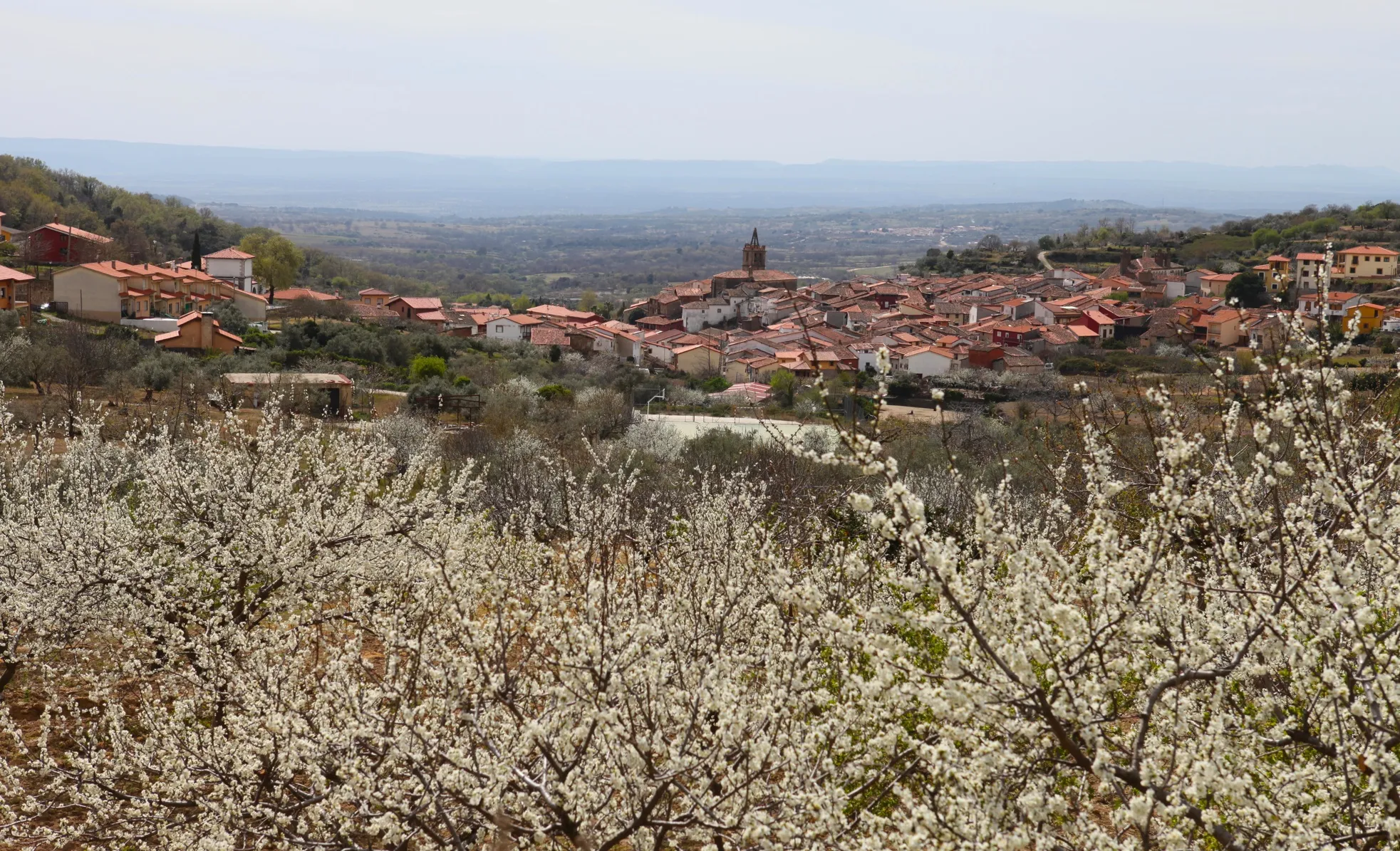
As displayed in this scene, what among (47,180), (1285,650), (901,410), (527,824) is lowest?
(901,410)

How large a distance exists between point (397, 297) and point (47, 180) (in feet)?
81.1

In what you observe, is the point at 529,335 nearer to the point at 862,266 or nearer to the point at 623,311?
the point at 623,311

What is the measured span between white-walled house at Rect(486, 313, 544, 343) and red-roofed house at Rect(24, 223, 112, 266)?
17032 mm

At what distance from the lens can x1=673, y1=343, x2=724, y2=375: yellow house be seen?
50.5 meters

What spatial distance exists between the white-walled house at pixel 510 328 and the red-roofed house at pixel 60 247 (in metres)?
17.0

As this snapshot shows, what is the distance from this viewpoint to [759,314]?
2677 inches

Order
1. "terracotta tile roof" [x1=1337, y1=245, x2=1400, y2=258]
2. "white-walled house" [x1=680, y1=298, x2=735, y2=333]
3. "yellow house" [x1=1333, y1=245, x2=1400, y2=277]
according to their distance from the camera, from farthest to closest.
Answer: "white-walled house" [x1=680, y1=298, x2=735, y2=333]
"terracotta tile roof" [x1=1337, y1=245, x2=1400, y2=258]
"yellow house" [x1=1333, y1=245, x2=1400, y2=277]

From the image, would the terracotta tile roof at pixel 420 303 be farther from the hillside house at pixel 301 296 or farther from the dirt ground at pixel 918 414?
the dirt ground at pixel 918 414

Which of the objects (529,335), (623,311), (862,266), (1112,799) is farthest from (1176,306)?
(862,266)

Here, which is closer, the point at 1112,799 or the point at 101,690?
the point at 1112,799

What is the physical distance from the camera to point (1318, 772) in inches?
126

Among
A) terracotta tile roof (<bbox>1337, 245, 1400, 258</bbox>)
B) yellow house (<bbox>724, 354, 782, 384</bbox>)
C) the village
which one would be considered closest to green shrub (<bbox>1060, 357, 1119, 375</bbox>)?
the village

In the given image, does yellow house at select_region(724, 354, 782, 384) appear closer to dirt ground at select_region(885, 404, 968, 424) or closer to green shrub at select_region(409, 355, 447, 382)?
dirt ground at select_region(885, 404, 968, 424)

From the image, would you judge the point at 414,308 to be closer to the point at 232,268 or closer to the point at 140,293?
the point at 232,268
